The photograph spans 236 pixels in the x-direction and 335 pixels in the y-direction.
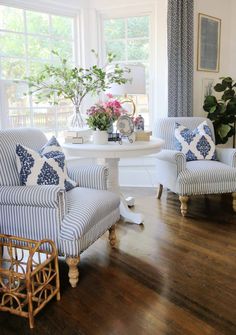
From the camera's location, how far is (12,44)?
3418mm

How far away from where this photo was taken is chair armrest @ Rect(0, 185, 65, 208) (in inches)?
80.0

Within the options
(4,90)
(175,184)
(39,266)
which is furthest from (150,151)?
(4,90)

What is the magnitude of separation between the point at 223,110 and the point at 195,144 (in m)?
0.92

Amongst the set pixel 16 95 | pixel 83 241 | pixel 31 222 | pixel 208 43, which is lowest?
pixel 83 241

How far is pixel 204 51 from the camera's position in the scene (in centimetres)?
429

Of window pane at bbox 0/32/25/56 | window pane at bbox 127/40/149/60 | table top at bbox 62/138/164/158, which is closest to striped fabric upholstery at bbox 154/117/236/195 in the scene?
table top at bbox 62/138/164/158

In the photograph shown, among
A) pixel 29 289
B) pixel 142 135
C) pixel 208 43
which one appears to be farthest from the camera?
pixel 208 43

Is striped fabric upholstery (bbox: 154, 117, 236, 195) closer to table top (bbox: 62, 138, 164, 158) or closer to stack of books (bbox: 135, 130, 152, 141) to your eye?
stack of books (bbox: 135, 130, 152, 141)

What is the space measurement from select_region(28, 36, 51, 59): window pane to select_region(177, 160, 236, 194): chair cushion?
1.95 metres

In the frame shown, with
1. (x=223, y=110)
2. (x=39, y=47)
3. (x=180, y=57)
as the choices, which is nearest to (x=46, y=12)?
(x=39, y=47)

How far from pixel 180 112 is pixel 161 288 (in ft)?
7.94

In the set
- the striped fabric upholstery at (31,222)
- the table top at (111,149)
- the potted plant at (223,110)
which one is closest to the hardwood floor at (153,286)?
the striped fabric upholstery at (31,222)

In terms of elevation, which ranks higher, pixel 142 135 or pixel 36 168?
pixel 142 135

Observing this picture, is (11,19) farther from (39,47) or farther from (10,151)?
(10,151)
